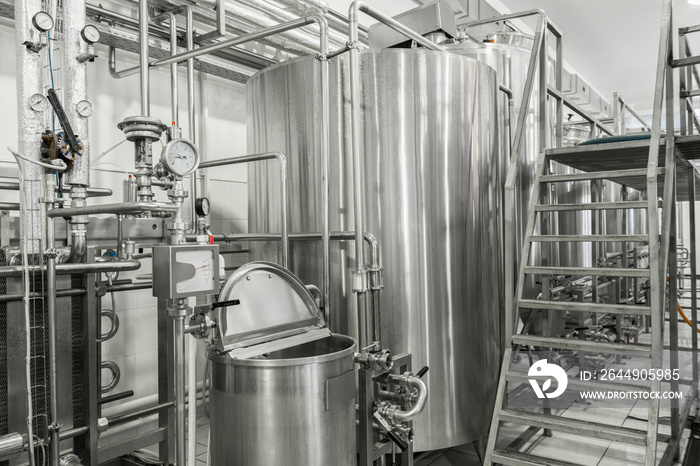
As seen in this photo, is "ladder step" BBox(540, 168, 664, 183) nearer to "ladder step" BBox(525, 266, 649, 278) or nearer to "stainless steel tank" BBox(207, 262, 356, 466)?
"ladder step" BBox(525, 266, 649, 278)

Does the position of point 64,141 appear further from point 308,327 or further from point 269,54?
point 269,54

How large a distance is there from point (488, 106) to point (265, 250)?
1608 millimetres

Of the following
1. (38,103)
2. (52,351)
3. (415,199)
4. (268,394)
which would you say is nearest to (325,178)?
(415,199)

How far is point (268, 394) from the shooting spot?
6.30ft

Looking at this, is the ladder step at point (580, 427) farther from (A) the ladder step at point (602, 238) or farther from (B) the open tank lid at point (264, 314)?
(B) the open tank lid at point (264, 314)

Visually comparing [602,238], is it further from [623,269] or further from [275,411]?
[275,411]

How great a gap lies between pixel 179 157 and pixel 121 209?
0.93 ft

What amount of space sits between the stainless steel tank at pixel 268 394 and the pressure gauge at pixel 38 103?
103 centimetres

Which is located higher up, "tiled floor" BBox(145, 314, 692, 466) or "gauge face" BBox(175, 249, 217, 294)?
"gauge face" BBox(175, 249, 217, 294)

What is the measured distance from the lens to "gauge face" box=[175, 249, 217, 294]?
183cm

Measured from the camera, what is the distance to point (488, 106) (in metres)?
3.21

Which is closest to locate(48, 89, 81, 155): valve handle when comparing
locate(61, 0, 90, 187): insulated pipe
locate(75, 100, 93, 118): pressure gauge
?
locate(75, 100, 93, 118): pressure gauge

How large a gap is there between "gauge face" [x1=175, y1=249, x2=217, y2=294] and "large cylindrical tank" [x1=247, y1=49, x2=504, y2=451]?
108 cm

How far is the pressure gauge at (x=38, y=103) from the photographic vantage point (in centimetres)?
213
